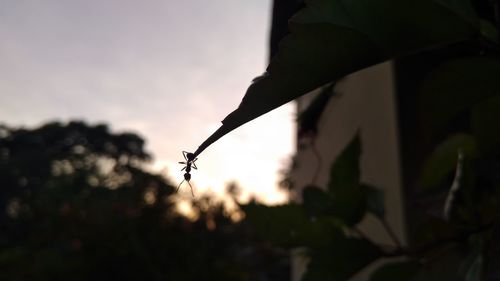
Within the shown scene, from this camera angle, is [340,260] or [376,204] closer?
[340,260]

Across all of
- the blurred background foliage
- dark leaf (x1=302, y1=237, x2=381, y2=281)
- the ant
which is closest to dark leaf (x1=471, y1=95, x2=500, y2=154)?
dark leaf (x1=302, y1=237, x2=381, y2=281)

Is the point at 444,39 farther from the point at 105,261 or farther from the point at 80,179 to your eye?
the point at 80,179

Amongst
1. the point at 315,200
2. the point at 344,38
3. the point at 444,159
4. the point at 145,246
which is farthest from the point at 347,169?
the point at 145,246

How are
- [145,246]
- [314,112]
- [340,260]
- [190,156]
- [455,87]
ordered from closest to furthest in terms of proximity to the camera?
[190,156], [455,87], [340,260], [314,112], [145,246]

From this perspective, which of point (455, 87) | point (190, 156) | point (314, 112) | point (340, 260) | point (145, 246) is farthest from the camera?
point (145, 246)

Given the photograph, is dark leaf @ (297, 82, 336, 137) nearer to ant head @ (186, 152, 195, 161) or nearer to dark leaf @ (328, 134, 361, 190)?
dark leaf @ (328, 134, 361, 190)

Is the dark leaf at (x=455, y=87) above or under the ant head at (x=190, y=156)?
above

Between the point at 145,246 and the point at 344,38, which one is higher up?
the point at 145,246

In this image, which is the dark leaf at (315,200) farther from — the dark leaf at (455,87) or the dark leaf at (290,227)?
the dark leaf at (455,87)

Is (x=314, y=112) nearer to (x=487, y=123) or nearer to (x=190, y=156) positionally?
(x=487, y=123)

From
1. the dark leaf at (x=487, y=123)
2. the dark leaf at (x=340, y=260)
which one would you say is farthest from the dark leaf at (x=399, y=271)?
the dark leaf at (x=487, y=123)
